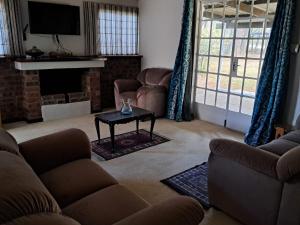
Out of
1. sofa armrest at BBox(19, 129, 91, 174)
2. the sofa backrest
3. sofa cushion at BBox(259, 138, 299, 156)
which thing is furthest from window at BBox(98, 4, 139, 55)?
sofa cushion at BBox(259, 138, 299, 156)

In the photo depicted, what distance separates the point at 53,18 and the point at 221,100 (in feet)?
10.8

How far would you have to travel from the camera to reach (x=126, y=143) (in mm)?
3633

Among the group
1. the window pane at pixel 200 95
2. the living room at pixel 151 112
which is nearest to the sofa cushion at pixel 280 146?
the living room at pixel 151 112

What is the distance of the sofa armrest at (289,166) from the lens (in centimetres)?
154

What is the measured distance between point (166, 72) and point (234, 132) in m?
1.77

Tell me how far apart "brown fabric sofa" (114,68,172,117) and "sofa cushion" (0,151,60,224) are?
363 centimetres

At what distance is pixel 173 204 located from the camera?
126cm

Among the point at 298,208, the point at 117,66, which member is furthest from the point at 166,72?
the point at 298,208

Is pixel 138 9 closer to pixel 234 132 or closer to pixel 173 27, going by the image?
pixel 173 27

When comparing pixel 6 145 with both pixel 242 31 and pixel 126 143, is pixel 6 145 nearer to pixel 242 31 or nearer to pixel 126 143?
pixel 126 143

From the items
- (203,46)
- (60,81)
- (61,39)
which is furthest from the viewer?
(60,81)

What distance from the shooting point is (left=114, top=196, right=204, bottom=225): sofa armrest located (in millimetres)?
1154

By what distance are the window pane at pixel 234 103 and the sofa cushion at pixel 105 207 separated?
305 cm

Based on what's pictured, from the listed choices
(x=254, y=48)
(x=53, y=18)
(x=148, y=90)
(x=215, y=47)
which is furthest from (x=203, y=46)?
(x=53, y=18)
